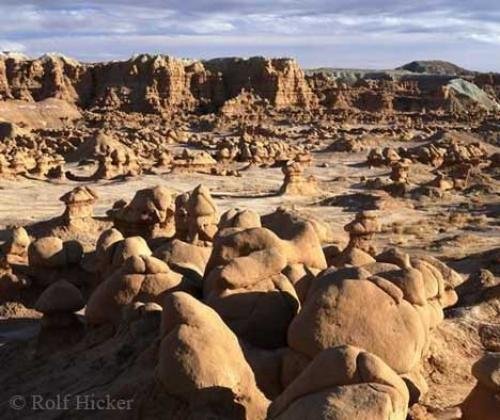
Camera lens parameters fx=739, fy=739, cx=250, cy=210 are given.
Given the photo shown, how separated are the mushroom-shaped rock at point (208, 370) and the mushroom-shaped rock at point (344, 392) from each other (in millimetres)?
563

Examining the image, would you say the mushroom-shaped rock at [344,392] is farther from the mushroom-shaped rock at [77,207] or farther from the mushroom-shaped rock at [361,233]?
the mushroom-shaped rock at [77,207]

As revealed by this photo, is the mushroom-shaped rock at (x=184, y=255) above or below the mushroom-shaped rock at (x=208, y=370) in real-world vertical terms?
below

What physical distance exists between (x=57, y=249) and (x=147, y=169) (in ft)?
49.8

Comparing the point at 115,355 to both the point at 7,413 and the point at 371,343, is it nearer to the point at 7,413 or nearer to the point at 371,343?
the point at 7,413

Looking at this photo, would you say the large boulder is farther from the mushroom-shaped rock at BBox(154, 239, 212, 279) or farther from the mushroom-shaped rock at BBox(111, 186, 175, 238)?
the mushroom-shaped rock at BBox(111, 186, 175, 238)

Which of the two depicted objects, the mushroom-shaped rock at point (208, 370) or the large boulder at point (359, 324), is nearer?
the mushroom-shaped rock at point (208, 370)

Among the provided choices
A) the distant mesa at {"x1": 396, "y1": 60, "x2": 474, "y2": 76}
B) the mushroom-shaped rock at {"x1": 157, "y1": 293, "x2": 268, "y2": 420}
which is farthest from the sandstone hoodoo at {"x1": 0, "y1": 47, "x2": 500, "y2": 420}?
the distant mesa at {"x1": 396, "y1": 60, "x2": 474, "y2": 76}

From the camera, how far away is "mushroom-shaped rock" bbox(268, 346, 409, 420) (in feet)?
14.1

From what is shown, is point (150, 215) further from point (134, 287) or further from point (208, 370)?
point (208, 370)

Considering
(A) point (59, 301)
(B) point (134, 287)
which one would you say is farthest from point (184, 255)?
(A) point (59, 301)

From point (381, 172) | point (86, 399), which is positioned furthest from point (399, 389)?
point (381, 172)

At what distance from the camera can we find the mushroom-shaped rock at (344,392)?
4297 millimetres

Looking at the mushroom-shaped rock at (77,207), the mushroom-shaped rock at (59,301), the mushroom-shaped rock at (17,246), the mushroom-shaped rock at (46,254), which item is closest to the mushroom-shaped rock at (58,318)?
the mushroom-shaped rock at (59,301)

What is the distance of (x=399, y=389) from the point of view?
4.67m
